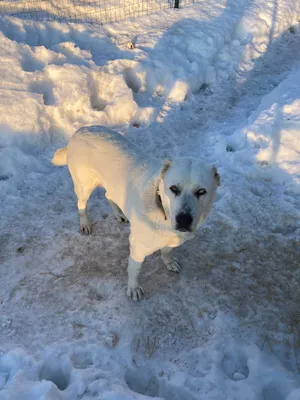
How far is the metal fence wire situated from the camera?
6.81 m

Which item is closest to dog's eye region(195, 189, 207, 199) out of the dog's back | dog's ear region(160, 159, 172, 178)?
dog's ear region(160, 159, 172, 178)

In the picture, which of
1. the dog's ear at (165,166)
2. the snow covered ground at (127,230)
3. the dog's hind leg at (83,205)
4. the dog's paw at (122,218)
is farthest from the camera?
the dog's paw at (122,218)

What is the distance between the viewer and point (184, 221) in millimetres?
2445

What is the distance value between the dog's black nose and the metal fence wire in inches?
237

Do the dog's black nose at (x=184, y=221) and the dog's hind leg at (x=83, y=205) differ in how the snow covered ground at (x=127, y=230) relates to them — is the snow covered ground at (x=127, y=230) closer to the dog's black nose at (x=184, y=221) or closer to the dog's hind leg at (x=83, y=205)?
the dog's hind leg at (x=83, y=205)

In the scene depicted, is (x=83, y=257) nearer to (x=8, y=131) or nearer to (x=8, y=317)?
(x=8, y=317)

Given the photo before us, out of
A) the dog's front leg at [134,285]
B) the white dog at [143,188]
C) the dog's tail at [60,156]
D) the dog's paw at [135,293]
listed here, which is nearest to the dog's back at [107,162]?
the white dog at [143,188]

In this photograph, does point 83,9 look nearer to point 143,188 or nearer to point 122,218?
point 122,218

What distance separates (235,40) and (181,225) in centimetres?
663

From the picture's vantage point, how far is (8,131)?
16.5ft

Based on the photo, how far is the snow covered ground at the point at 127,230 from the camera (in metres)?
2.94

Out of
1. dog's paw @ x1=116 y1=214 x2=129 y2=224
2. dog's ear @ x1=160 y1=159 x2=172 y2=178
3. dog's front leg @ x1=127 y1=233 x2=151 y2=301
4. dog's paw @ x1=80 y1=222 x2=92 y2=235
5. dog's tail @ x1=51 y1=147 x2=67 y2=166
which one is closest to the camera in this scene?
dog's ear @ x1=160 y1=159 x2=172 y2=178

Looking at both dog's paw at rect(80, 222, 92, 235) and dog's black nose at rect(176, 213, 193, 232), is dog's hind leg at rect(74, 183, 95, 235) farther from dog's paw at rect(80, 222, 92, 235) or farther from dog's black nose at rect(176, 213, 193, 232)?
dog's black nose at rect(176, 213, 193, 232)

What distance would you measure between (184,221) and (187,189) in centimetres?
22
